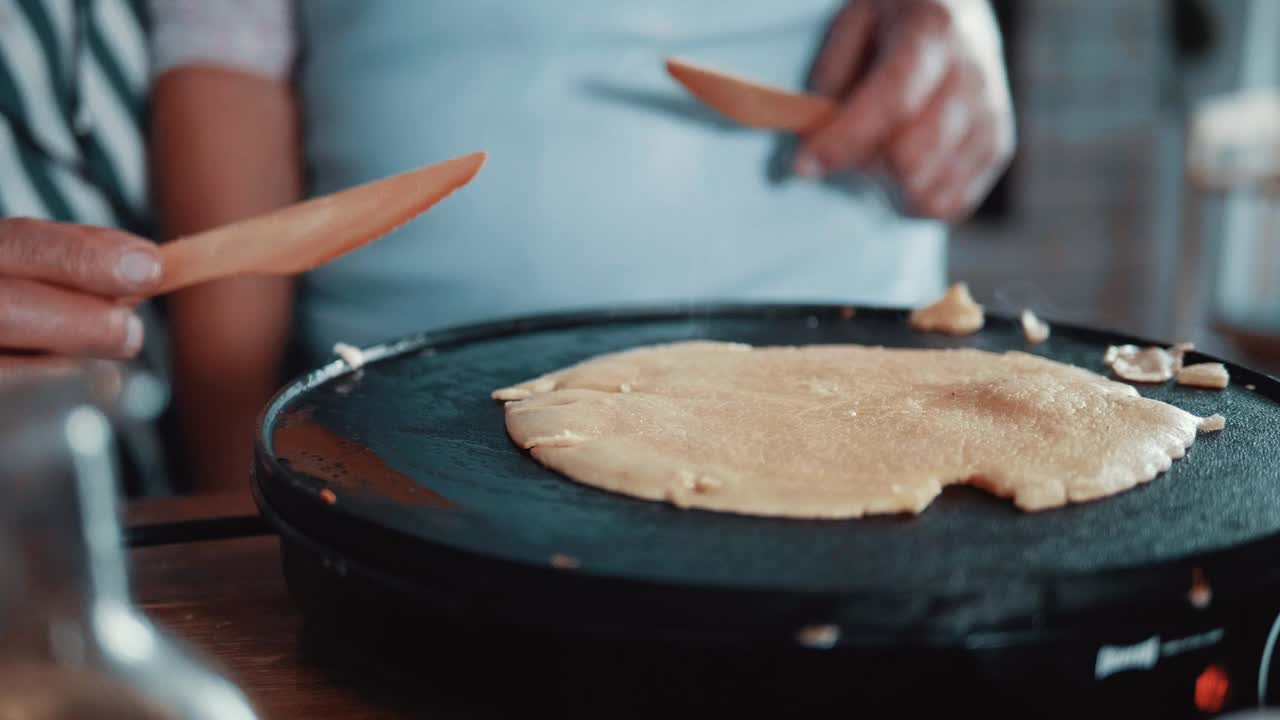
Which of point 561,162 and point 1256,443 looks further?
point 561,162

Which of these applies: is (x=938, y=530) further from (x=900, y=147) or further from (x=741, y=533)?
(x=900, y=147)

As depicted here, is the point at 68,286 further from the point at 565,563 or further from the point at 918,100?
the point at 918,100

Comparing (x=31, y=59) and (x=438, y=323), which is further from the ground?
(x=31, y=59)

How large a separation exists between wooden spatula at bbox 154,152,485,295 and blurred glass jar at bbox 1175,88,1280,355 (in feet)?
6.79

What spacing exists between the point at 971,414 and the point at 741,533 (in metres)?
0.25

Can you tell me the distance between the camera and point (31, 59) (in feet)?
4.06

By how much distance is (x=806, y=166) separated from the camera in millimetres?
1209

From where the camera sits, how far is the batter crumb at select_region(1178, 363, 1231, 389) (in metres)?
0.78

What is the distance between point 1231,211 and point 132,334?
383cm

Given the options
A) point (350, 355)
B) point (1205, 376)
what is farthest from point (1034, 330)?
point (350, 355)

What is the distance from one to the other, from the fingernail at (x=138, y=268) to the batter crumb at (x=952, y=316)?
660 millimetres

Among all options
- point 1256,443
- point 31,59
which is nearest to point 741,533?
point 1256,443

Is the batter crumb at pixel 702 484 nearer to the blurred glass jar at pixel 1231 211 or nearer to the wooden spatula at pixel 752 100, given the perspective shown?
the wooden spatula at pixel 752 100

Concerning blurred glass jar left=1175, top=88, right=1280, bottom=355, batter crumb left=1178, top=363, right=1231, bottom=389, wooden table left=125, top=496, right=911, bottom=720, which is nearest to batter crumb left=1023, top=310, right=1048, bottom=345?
batter crumb left=1178, top=363, right=1231, bottom=389
